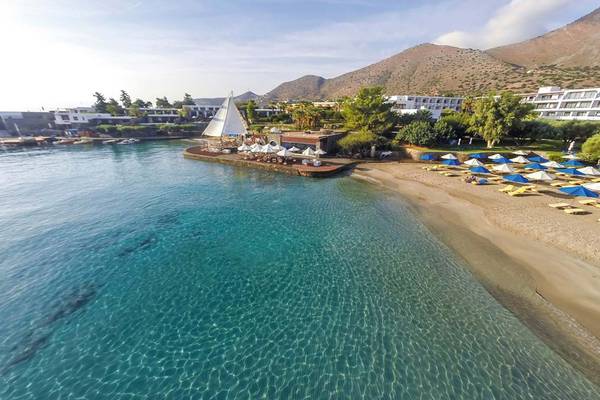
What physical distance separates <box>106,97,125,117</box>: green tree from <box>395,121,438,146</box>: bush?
380ft

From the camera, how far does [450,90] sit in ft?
444

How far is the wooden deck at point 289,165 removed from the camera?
34.3 m

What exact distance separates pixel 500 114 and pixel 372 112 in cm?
2121

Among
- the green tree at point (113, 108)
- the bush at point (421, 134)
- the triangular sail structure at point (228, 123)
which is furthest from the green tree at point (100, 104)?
the bush at point (421, 134)

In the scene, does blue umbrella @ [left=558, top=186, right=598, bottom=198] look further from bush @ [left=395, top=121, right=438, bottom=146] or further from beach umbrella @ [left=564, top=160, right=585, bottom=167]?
bush @ [left=395, top=121, right=438, bottom=146]

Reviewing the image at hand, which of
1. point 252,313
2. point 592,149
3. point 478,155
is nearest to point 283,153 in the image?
point 252,313

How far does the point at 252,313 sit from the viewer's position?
464 inches

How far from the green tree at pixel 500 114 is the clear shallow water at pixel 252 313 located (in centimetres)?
3254

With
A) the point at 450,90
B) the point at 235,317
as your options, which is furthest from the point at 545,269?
the point at 450,90

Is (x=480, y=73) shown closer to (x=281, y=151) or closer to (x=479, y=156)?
(x=479, y=156)

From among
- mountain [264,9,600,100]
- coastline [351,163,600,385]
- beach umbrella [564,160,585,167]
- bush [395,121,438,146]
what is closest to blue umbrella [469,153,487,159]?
bush [395,121,438,146]

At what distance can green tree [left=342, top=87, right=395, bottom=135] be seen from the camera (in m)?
44.6

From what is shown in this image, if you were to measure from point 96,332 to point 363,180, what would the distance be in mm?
29880

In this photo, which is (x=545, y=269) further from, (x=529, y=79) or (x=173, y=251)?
(x=529, y=79)
